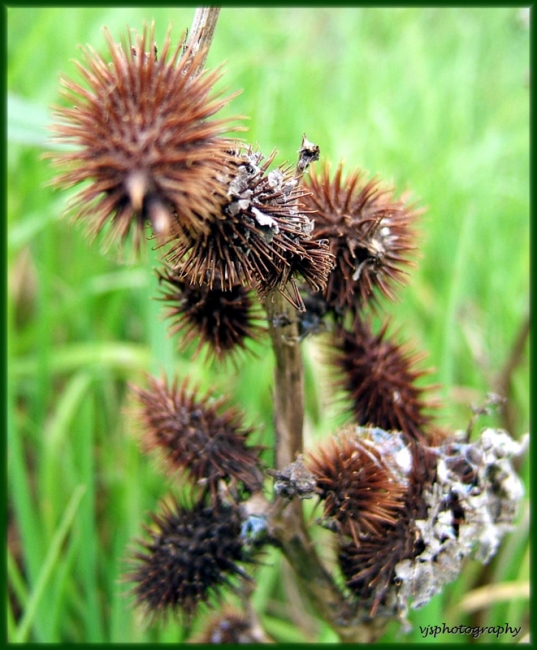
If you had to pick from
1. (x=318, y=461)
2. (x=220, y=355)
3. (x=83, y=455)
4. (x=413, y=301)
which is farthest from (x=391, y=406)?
(x=413, y=301)

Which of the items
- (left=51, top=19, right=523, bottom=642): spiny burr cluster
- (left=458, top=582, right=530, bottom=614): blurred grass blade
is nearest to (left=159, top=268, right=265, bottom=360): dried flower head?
(left=51, top=19, right=523, bottom=642): spiny burr cluster

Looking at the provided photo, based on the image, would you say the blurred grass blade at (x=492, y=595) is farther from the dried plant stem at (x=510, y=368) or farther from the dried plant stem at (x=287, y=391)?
the dried plant stem at (x=287, y=391)

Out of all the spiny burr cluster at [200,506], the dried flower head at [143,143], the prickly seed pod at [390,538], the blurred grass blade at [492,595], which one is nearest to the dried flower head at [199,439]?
the spiny burr cluster at [200,506]

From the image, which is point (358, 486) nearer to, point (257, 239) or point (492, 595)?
point (257, 239)

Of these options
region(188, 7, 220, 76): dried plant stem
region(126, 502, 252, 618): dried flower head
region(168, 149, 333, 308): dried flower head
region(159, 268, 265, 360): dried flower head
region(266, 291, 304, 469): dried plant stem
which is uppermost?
region(188, 7, 220, 76): dried plant stem

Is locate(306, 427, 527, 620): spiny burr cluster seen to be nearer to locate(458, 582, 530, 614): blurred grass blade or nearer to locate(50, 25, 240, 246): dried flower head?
locate(50, 25, 240, 246): dried flower head
